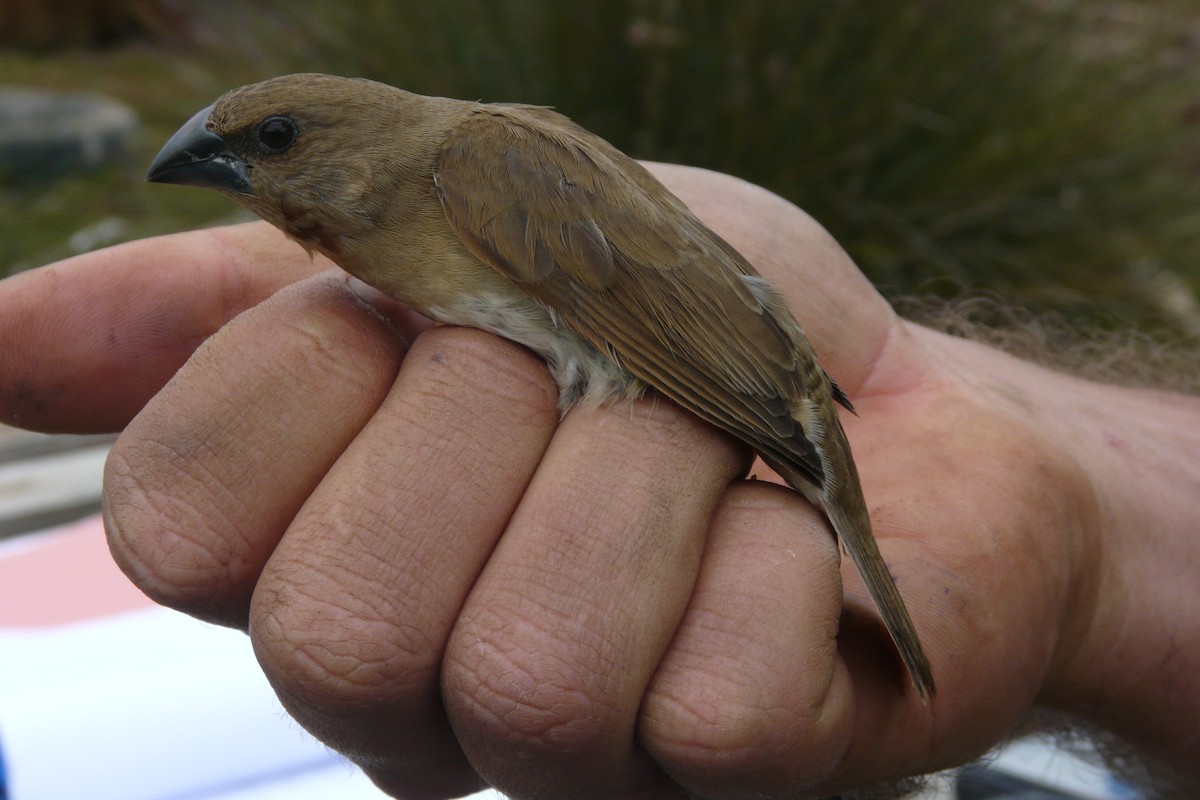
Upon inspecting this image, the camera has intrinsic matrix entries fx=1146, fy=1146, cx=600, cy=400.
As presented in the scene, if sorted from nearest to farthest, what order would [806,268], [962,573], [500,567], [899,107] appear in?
1. [500,567]
2. [962,573]
3. [806,268]
4. [899,107]

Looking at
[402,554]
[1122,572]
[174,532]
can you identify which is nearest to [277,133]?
[174,532]

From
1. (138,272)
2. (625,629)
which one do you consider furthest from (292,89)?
(625,629)

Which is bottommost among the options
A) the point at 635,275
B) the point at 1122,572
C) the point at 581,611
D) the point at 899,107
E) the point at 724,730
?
the point at 1122,572

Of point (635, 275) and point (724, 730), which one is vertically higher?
point (635, 275)

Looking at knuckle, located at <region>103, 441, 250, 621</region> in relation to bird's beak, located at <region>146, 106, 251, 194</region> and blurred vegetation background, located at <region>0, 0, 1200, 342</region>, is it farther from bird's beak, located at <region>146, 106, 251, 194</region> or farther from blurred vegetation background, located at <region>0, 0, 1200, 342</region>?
blurred vegetation background, located at <region>0, 0, 1200, 342</region>

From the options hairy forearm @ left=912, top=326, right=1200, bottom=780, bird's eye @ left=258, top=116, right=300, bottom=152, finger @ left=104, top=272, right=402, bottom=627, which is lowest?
hairy forearm @ left=912, top=326, right=1200, bottom=780

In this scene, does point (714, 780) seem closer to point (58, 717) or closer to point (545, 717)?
point (545, 717)

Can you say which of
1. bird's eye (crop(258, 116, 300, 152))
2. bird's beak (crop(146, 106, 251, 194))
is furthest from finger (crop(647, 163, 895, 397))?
bird's beak (crop(146, 106, 251, 194))

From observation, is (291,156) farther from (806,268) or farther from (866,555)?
(866,555)
